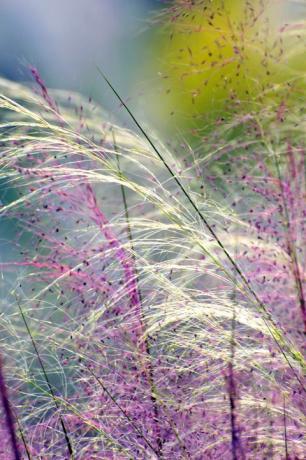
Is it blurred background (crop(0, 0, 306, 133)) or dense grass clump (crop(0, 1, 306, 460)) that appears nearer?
dense grass clump (crop(0, 1, 306, 460))

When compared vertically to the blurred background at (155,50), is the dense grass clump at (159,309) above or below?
below

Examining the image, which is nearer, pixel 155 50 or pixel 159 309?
pixel 159 309

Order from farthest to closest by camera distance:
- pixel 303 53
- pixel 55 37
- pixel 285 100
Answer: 1. pixel 55 37
2. pixel 303 53
3. pixel 285 100

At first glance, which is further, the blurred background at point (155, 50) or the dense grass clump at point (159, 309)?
the blurred background at point (155, 50)

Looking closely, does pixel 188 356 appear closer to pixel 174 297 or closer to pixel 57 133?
pixel 174 297

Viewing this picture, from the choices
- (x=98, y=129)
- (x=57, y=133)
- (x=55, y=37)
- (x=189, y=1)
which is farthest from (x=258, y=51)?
(x=55, y=37)

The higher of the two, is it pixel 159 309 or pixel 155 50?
pixel 155 50

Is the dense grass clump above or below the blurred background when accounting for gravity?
below

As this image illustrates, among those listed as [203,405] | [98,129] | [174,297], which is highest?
[98,129]
